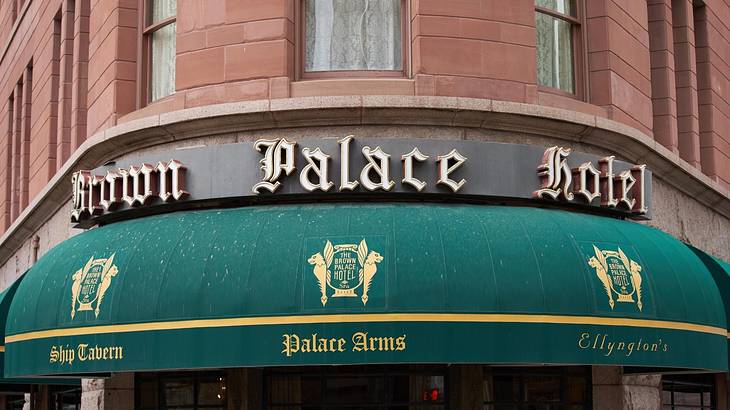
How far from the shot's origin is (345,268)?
11.4m

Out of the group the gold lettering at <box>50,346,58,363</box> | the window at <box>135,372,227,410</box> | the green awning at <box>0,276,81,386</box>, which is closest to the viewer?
the gold lettering at <box>50,346,58,363</box>

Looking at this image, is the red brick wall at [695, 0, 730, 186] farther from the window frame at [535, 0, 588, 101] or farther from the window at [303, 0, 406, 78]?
the window at [303, 0, 406, 78]

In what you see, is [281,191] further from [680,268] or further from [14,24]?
[14,24]

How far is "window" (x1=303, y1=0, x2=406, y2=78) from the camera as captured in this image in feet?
44.2

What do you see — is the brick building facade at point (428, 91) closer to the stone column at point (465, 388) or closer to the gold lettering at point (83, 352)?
the stone column at point (465, 388)

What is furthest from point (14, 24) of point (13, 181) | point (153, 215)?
point (153, 215)

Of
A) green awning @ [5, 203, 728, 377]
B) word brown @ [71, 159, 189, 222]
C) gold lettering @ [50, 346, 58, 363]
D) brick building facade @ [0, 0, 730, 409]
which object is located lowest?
gold lettering @ [50, 346, 58, 363]

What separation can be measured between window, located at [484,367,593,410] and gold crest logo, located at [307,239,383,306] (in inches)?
104

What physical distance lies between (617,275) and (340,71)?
3.80 m

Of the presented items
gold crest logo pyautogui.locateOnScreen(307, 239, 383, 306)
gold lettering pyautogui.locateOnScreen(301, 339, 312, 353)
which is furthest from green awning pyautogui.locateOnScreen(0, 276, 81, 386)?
gold crest logo pyautogui.locateOnScreen(307, 239, 383, 306)

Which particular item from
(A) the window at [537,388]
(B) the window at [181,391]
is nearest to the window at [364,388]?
(A) the window at [537,388]

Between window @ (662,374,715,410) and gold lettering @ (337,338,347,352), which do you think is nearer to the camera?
gold lettering @ (337,338,347,352)

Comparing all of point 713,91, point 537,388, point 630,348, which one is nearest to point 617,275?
point 630,348

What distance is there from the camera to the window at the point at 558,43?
1429cm
